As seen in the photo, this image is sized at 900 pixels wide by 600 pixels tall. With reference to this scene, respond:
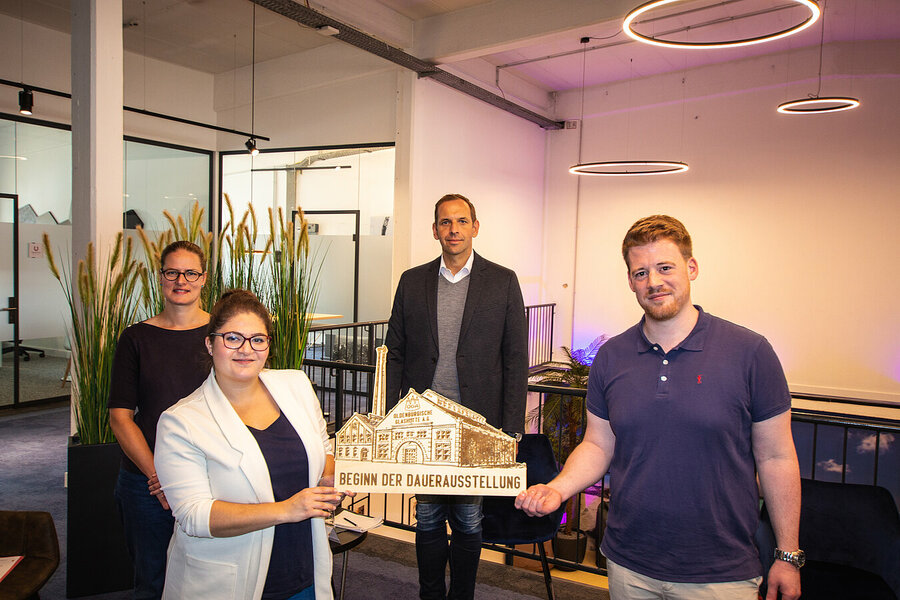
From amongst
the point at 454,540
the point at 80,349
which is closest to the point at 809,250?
the point at 454,540

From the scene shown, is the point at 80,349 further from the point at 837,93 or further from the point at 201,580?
the point at 837,93

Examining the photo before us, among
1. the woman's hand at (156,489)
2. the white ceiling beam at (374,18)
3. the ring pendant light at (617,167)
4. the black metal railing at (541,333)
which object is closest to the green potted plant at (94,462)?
the woman's hand at (156,489)

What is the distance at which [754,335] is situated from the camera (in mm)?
1621

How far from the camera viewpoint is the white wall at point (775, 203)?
767 cm

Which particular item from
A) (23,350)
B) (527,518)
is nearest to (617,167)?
(527,518)

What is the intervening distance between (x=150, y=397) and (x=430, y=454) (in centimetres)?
109

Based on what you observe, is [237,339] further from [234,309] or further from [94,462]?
[94,462]

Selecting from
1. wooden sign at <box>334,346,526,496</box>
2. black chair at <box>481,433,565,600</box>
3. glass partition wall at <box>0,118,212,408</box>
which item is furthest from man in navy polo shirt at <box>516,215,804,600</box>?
glass partition wall at <box>0,118,212,408</box>

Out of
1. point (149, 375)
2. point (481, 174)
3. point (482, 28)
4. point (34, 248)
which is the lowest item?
point (149, 375)

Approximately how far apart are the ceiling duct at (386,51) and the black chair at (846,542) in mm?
5092

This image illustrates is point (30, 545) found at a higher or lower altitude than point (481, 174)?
lower

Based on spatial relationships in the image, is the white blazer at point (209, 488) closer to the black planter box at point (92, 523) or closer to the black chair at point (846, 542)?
the black planter box at point (92, 523)

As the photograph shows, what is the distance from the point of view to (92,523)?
295cm

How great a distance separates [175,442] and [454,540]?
4.20ft
